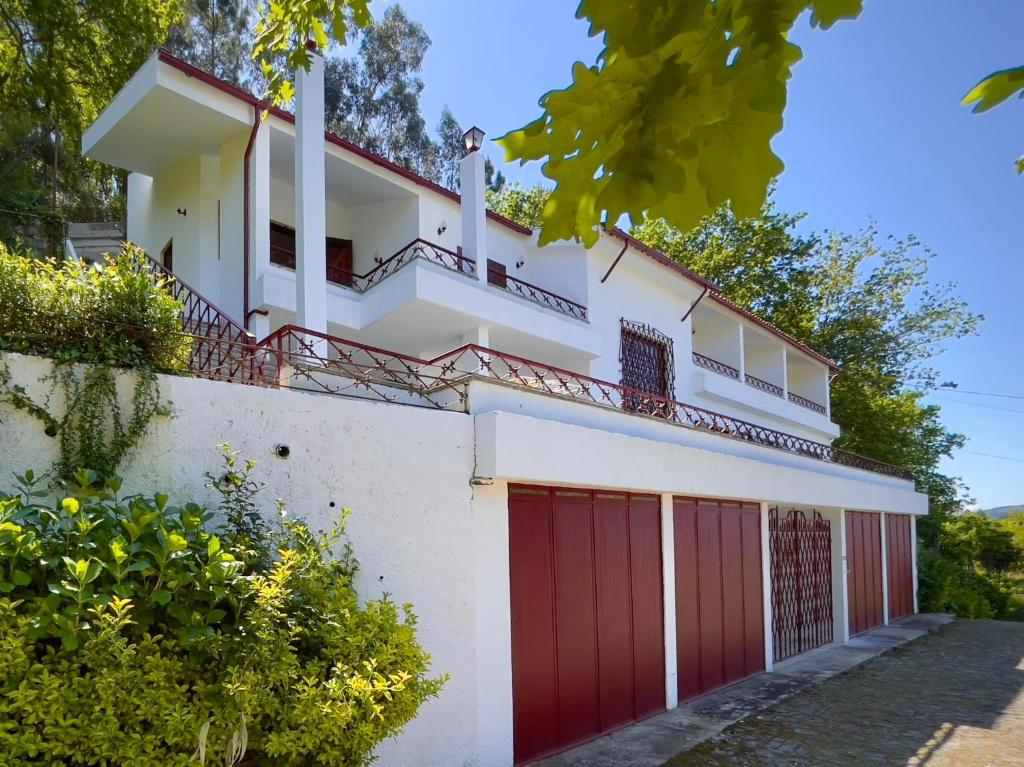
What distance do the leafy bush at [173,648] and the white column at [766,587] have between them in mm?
8429

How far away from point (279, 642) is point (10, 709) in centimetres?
116

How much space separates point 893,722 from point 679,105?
31.6ft

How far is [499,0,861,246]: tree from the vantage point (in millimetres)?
1464

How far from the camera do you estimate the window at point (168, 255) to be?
11.7m

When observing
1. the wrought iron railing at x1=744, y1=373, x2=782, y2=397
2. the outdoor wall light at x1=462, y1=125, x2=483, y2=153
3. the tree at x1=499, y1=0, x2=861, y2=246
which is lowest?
the tree at x1=499, y1=0, x2=861, y2=246

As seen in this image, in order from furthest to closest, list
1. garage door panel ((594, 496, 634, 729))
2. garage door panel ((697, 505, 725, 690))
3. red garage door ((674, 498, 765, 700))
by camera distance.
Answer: garage door panel ((697, 505, 725, 690)) → red garage door ((674, 498, 765, 700)) → garage door panel ((594, 496, 634, 729))

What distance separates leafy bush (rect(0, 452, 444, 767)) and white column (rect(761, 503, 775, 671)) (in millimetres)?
8429

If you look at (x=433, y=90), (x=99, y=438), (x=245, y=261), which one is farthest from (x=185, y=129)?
(x=433, y=90)

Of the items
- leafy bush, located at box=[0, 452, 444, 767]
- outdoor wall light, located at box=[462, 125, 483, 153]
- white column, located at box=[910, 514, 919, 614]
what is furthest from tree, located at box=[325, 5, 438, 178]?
leafy bush, located at box=[0, 452, 444, 767]

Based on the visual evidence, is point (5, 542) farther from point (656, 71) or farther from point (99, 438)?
point (656, 71)

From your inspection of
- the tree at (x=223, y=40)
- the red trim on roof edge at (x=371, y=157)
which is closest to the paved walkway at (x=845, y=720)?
the red trim on roof edge at (x=371, y=157)

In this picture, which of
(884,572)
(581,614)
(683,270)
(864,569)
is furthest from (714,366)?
(581,614)

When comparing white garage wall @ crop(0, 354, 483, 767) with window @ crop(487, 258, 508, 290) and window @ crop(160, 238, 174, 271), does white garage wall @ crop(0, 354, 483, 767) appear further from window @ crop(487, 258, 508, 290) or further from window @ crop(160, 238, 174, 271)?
window @ crop(160, 238, 174, 271)

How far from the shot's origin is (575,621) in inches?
293
